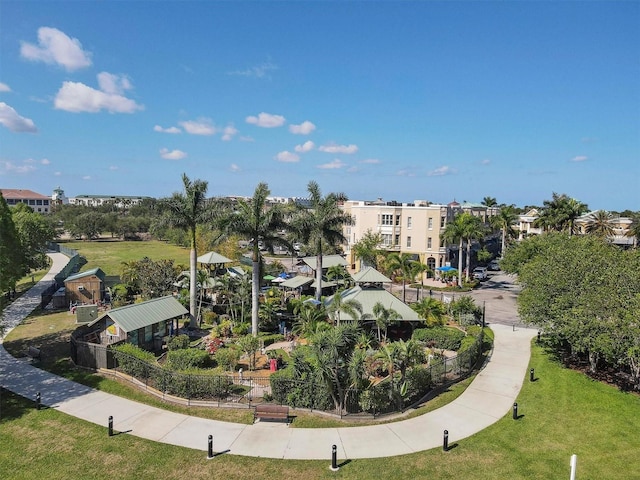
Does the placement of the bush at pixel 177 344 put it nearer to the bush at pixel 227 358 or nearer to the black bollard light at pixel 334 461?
the bush at pixel 227 358

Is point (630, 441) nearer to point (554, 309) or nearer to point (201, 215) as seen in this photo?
point (554, 309)

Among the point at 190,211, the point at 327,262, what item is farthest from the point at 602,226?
the point at 190,211

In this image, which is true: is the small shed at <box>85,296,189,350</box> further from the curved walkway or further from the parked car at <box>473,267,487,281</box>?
the parked car at <box>473,267,487,281</box>

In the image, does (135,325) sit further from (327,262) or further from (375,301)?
(327,262)

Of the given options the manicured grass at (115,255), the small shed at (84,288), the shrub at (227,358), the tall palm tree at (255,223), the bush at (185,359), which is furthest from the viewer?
the manicured grass at (115,255)

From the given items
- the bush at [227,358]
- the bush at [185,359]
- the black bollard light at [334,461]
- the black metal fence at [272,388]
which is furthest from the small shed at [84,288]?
the black bollard light at [334,461]

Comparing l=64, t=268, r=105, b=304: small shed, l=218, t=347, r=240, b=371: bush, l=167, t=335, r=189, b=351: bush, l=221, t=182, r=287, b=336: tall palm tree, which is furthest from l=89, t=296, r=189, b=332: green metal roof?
l=64, t=268, r=105, b=304: small shed
